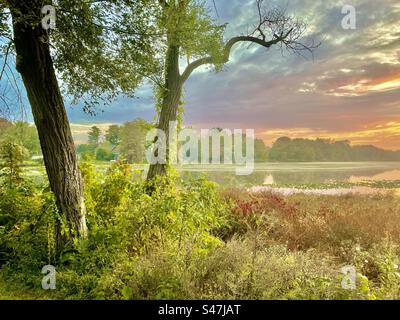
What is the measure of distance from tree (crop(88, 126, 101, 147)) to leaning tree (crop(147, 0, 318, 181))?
208 centimetres

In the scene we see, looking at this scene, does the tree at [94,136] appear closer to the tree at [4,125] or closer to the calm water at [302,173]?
the tree at [4,125]

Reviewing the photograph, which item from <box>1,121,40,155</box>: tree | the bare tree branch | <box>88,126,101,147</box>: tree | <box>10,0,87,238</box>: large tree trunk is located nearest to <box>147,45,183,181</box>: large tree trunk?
the bare tree branch

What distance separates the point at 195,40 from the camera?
6.89 metres

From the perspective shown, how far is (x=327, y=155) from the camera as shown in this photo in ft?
37.6

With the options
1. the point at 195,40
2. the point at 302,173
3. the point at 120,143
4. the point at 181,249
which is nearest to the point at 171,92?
the point at 195,40

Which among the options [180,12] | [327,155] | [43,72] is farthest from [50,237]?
[327,155]

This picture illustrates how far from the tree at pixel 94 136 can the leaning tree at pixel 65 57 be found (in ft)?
9.21

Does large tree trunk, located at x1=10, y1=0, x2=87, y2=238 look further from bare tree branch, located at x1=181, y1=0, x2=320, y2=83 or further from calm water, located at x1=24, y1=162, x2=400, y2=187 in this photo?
calm water, located at x1=24, y1=162, x2=400, y2=187

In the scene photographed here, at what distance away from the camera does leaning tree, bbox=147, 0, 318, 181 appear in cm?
650

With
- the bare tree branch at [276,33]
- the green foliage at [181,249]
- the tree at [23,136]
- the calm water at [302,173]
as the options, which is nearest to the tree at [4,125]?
the tree at [23,136]

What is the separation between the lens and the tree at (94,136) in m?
8.72

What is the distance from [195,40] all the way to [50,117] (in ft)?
10.8

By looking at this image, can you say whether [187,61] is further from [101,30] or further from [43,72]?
[43,72]

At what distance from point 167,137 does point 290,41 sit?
3928 millimetres
